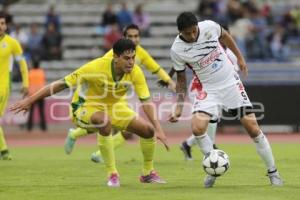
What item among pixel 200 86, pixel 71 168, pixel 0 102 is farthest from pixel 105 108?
pixel 0 102

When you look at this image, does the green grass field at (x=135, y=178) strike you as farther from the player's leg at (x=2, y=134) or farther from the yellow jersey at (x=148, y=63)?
the yellow jersey at (x=148, y=63)

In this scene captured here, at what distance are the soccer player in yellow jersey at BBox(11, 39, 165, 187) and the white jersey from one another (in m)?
0.63

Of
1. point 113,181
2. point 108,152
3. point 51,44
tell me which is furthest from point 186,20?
point 51,44

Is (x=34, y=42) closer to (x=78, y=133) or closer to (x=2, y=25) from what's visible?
(x=2, y=25)

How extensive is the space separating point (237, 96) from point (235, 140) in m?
11.0

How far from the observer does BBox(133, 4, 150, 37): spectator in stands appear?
28500 mm

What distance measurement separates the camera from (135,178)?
488 inches

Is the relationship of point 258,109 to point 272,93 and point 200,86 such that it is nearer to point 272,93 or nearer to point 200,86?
point 272,93

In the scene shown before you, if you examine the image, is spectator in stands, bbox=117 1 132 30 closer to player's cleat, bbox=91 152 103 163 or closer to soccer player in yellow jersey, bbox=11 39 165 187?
player's cleat, bbox=91 152 103 163

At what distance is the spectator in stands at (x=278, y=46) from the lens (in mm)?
28344

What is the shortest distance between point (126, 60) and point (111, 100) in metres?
0.99

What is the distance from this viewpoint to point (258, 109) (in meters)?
23.6

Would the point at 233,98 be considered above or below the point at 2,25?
below

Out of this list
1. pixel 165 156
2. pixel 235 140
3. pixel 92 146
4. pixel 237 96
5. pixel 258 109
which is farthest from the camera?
pixel 258 109
